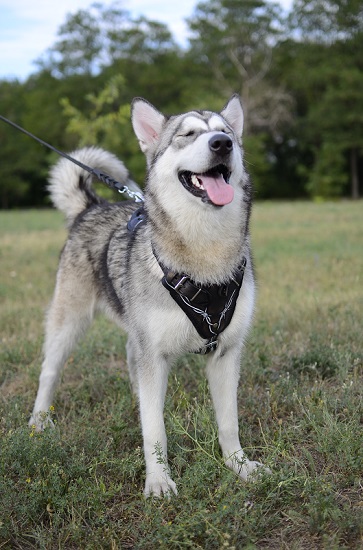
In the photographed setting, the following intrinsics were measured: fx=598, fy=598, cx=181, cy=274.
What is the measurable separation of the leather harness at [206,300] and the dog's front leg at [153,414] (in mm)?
258

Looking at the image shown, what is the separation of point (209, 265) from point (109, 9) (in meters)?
39.5

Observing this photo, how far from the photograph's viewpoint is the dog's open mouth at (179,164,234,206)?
2.88 meters

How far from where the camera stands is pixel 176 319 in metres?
3.02

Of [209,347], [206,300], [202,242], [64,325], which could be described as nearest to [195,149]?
[202,242]

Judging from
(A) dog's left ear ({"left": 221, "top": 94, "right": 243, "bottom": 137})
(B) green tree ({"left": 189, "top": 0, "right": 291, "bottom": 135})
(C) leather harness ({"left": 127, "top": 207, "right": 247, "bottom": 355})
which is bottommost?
(C) leather harness ({"left": 127, "top": 207, "right": 247, "bottom": 355})

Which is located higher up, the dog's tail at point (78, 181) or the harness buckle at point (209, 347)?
the dog's tail at point (78, 181)

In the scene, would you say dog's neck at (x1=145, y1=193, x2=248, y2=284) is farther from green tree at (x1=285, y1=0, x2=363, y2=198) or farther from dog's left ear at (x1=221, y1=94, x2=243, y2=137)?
green tree at (x1=285, y1=0, x2=363, y2=198)

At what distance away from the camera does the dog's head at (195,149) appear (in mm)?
2859

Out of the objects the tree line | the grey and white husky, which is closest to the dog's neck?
the grey and white husky

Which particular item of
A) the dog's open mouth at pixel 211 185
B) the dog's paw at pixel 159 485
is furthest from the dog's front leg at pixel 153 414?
the dog's open mouth at pixel 211 185

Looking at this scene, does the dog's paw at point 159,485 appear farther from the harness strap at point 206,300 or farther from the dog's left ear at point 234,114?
the dog's left ear at point 234,114

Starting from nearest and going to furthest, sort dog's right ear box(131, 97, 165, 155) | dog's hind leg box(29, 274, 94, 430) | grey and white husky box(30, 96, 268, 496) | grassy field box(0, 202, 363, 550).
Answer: grassy field box(0, 202, 363, 550), grey and white husky box(30, 96, 268, 496), dog's right ear box(131, 97, 165, 155), dog's hind leg box(29, 274, 94, 430)

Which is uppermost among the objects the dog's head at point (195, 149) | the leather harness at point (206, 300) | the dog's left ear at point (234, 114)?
the dog's left ear at point (234, 114)

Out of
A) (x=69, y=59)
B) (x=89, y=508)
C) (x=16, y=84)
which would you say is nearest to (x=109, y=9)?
(x=69, y=59)
